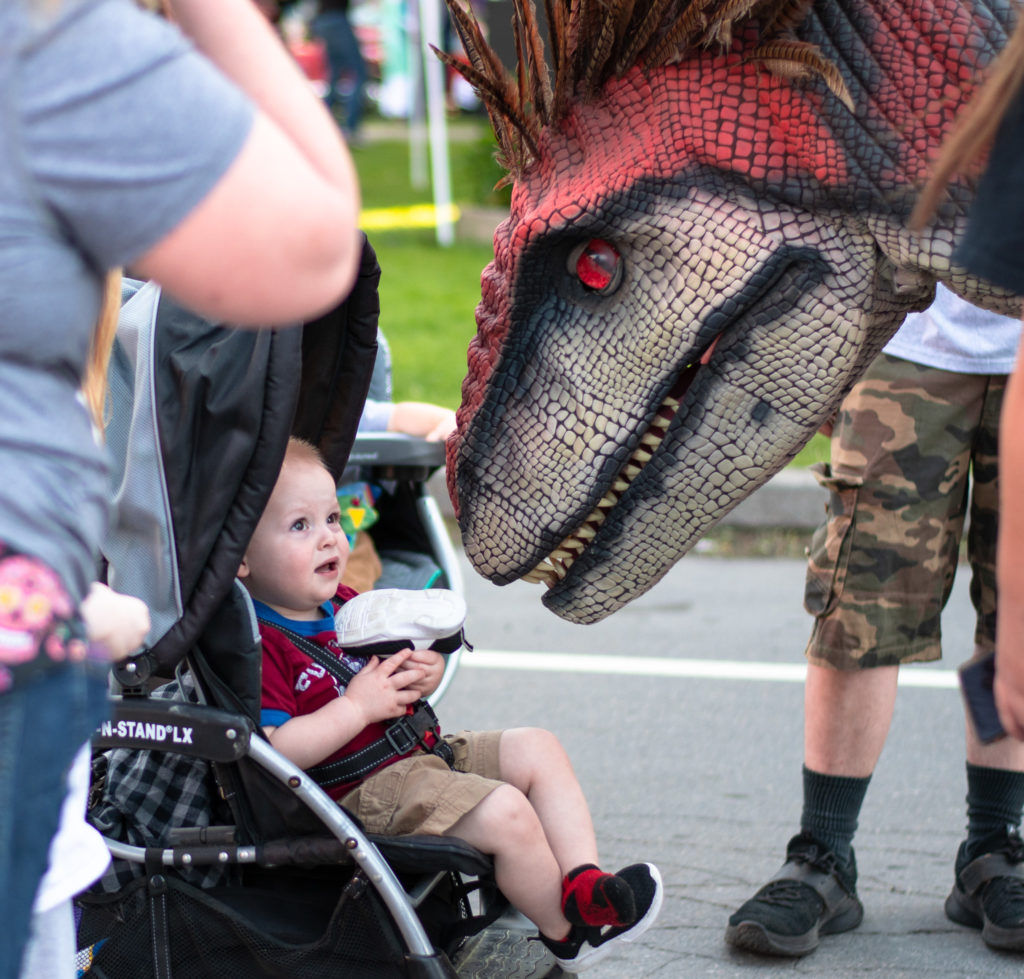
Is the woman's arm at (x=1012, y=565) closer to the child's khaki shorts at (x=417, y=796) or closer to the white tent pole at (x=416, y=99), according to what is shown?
the child's khaki shorts at (x=417, y=796)

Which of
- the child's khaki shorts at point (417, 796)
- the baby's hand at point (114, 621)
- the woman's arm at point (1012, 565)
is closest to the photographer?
the woman's arm at point (1012, 565)

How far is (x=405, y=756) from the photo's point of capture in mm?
2377

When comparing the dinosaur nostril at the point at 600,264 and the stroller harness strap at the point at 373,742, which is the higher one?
the dinosaur nostril at the point at 600,264

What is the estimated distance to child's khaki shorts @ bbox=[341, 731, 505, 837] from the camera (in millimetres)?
2199

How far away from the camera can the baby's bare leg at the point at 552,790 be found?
2.34m

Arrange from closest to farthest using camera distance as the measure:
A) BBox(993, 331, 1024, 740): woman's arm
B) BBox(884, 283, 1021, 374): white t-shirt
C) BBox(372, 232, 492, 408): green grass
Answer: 1. BBox(993, 331, 1024, 740): woman's arm
2. BBox(884, 283, 1021, 374): white t-shirt
3. BBox(372, 232, 492, 408): green grass

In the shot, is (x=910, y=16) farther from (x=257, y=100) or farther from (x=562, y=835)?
(x=562, y=835)

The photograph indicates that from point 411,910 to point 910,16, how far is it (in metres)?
1.41

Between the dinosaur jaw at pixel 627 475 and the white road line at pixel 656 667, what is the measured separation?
2.40 meters

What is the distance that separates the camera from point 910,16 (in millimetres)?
1807

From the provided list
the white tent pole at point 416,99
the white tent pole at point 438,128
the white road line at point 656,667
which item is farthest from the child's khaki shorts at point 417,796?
the white tent pole at point 416,99

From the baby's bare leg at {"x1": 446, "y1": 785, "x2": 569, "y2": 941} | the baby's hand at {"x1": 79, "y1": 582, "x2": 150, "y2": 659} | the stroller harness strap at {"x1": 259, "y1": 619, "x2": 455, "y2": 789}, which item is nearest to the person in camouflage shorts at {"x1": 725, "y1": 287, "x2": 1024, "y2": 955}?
Answer: the baby's bare leg at {"x1": 446, "y1": 785, "x2": 569, "y2": 941}

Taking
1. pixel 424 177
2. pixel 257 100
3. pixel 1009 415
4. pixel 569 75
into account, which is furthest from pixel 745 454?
pixel 424 177

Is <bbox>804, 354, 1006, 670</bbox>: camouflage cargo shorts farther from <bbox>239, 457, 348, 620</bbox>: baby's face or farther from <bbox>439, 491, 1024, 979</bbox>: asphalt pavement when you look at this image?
<bbox>239, 457, 348, 620</bbox>: baby's face
